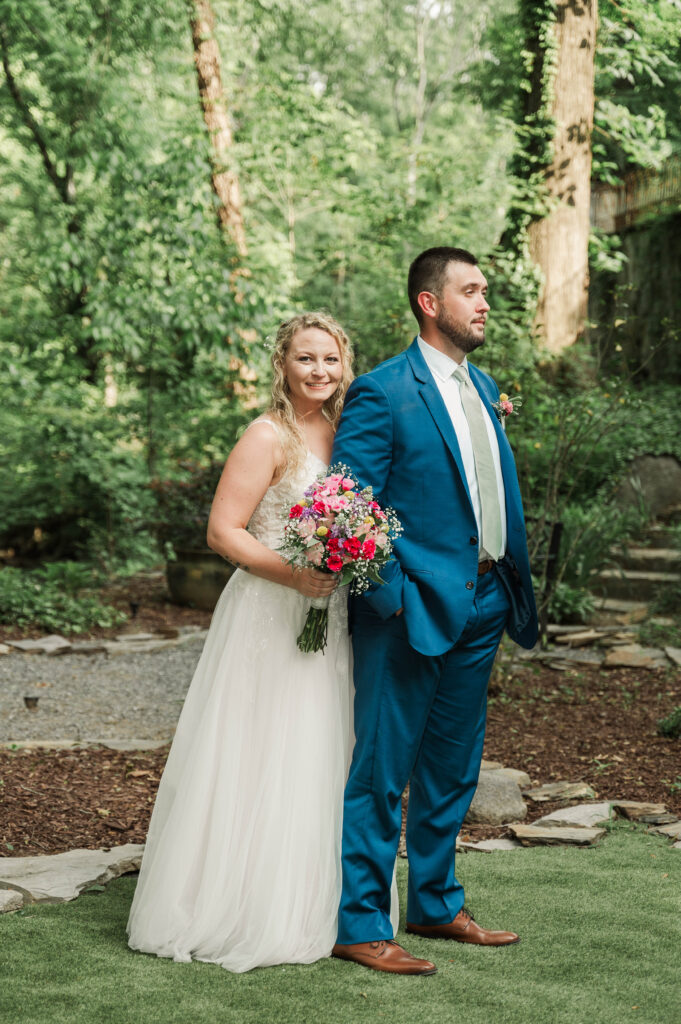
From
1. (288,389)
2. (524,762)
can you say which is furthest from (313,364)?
(524,762)

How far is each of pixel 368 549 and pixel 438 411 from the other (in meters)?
0.55

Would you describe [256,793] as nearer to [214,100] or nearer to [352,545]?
[352,545]

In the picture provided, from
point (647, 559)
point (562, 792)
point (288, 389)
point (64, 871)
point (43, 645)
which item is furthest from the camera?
point (647, 559)

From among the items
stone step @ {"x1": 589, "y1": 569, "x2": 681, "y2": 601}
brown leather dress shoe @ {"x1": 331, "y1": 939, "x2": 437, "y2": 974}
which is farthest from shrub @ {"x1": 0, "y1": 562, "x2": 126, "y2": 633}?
brown leather dress shoe @ {"x1": 331, "y1": 939, "x2": 437, "y2": 974}

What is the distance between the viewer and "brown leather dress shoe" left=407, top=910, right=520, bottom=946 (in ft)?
9.84

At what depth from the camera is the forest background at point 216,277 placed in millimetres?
9062

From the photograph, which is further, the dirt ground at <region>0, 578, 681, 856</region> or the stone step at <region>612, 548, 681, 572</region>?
the stone step at <region>612, 548, 681, 572</region>

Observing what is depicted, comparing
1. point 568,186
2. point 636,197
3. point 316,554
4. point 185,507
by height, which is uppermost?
point 636,197

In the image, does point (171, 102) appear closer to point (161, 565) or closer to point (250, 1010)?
point (161, 565)

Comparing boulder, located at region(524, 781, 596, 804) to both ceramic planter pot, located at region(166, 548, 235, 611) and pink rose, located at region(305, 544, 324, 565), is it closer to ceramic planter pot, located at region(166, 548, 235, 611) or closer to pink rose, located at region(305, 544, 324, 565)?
pink rose, located at region(305, 544, 324, 565)

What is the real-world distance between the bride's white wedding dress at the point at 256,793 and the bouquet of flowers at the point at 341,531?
28 cm

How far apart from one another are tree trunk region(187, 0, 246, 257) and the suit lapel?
10263 mm

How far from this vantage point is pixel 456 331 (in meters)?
2.94

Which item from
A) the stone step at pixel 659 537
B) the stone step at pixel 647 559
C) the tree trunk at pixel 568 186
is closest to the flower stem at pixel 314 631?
the stone step at pixel 647 559
